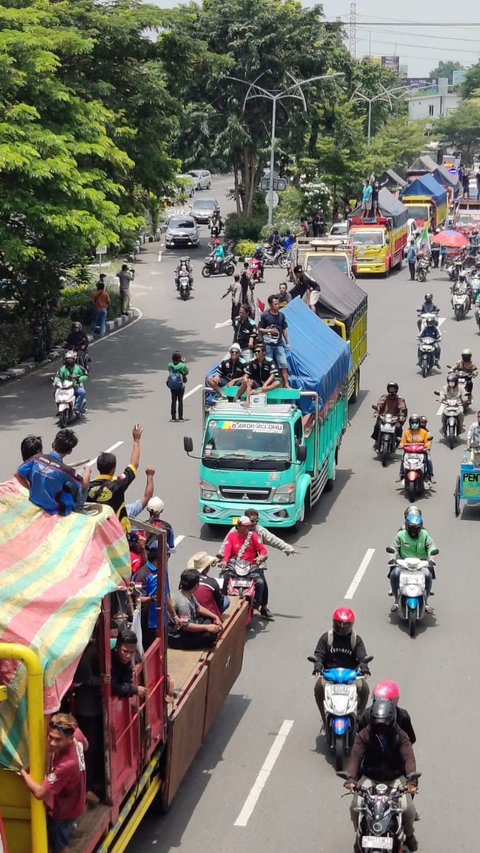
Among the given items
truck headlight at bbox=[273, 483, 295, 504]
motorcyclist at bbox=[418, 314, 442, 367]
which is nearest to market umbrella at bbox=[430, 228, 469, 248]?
motorcyclist at bbox=[418, 314, 442, 367]

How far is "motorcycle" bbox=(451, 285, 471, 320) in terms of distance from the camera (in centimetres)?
4091

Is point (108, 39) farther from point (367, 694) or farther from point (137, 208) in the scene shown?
point (367, 694)

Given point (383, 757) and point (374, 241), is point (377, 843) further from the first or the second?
point (374, 241)

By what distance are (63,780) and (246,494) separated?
11.4 m

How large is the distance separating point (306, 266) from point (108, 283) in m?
9.10

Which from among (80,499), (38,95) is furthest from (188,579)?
(38,95)

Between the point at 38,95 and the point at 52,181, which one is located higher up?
the point at 38,95

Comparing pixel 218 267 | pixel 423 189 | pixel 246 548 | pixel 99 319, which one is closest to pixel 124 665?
pixel 246 548

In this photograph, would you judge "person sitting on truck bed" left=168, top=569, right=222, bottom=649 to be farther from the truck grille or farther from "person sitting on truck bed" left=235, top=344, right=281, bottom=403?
"person sitting on truck bed" left=235, top=344, right=281, bottom=403

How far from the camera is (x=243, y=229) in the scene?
A: 59.5 meters

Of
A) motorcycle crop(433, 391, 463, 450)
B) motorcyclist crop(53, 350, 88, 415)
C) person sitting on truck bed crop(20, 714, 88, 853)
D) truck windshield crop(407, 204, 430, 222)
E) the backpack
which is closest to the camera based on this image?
person sitting on truck bed crop(20, 714, 88, 853)

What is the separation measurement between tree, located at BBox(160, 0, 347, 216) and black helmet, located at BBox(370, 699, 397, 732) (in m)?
49.4

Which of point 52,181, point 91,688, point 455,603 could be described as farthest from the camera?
point 52,181

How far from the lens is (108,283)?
43656mm
